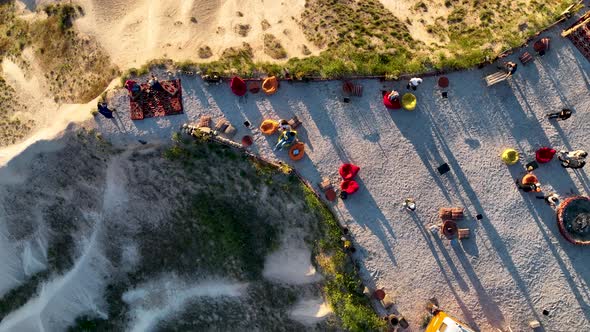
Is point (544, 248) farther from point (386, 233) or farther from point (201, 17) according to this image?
point (201, 17)

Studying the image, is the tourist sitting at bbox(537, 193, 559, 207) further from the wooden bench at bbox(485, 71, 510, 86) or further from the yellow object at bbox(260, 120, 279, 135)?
the yellow object at bbox(260, 120, 279, 135)

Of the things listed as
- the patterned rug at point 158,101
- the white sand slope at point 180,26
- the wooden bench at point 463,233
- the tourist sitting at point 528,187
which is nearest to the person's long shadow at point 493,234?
the wooden bench at point 463,233

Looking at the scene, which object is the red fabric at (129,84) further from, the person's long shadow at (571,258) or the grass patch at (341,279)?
the person's long shadow at (571,258)

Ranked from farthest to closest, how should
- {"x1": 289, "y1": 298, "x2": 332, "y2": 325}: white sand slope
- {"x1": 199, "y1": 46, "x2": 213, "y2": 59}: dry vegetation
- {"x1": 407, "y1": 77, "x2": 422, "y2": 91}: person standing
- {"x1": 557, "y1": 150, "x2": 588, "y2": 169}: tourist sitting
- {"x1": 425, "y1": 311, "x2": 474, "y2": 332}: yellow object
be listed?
{"x1": 199, "y1": 46, "x2": 213, "y2": 59}: dry vegetation → {"x1": 289, "y1": 298, "x2": 332, "y2": 325}: white sand slope → {"x1": 407, "y1": 77, "x2": 422, "y2": 91}: person standing → {"x1": 557, "y1": 150, "x2": 588, "y2": 169}: tourist sitting → {"x1": 425, "y1": 311, "x2": 474, "y2": 332}: yellow object

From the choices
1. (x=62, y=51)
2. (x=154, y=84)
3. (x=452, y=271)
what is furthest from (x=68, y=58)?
(x=452, y=271)

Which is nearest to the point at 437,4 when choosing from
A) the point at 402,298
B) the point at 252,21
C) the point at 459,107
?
the point at 459,107

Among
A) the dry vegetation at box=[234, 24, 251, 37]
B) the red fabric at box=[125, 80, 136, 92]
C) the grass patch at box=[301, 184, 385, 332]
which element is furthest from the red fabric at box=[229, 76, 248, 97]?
the grass patch at box=[301, 184, 385, 332]
